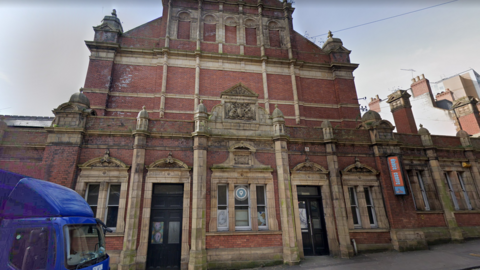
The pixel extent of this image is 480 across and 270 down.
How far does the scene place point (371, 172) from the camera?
39.0 ft

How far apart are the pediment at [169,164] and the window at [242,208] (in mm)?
2659

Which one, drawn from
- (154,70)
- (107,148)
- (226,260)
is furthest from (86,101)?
(226,260)

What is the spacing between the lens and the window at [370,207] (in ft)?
37.6

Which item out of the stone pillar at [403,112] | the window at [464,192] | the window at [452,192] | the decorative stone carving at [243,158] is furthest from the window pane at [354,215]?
the stone pillar at [403,112]

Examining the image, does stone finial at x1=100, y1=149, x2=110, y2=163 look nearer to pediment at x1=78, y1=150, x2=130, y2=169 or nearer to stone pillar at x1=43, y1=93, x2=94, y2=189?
pediment at x1=78, y1=150, x2=130, y2=169

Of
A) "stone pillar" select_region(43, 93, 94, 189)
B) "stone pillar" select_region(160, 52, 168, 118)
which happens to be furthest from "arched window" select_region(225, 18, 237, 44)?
"stone pillar" select_region(43, 93, 94, 189)

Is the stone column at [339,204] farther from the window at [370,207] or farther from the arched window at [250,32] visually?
the arched window at [250,32]

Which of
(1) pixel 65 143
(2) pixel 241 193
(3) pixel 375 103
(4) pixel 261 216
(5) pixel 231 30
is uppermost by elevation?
(5) pixel 231 30

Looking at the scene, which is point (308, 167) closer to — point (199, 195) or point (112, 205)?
point (199, 195)

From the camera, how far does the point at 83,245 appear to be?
5.57 m

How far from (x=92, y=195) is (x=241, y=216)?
658 cm

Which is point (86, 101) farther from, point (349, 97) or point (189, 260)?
point (349, 97)

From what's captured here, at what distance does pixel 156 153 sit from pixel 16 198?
17.1 ft

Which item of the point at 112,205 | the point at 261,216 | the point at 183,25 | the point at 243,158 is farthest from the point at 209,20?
the point at 261,216
